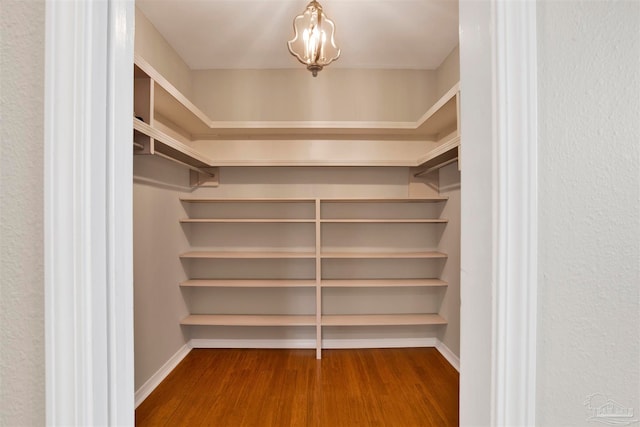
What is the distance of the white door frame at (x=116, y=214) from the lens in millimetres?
498

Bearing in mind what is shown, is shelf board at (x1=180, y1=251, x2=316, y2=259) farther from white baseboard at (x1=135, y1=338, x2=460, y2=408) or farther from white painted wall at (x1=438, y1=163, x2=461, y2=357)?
white painted wall at (x1=438, y1=163, x2=461, y2=357)

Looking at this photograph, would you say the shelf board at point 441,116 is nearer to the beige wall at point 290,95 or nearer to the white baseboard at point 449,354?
the beige wall at point 290,95

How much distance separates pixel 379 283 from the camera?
295cm

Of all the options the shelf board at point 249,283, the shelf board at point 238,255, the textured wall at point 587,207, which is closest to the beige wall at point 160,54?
the shelf board at point 238,255

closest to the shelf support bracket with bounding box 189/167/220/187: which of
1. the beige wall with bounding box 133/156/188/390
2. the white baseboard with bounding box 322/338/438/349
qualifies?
the beige wall with bounding box 133/156/188/390

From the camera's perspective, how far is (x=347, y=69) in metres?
3.14

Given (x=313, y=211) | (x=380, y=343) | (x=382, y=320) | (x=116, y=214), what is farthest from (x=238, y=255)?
(x=116, y=214)

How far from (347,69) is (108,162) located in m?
2.97

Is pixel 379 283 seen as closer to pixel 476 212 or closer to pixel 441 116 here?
pixel 441 116

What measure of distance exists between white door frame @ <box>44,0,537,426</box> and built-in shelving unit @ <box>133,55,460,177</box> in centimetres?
141

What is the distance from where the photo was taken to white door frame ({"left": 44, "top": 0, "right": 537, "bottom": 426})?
50 cm

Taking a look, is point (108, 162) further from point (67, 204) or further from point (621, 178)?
point (621, 178)

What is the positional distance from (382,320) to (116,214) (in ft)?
8.96

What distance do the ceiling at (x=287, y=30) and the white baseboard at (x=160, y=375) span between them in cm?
253
